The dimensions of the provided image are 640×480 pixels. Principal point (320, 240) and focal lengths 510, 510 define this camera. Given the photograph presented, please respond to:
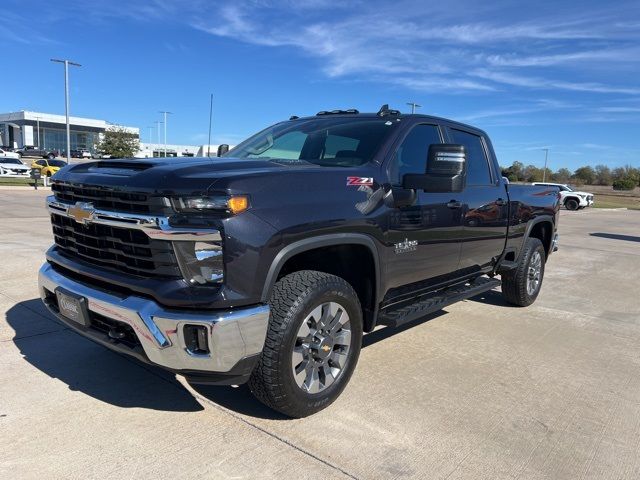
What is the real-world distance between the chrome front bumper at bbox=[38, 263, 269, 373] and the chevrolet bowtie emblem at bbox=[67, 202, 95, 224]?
61 centimetres

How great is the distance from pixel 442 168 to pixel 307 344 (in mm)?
1532

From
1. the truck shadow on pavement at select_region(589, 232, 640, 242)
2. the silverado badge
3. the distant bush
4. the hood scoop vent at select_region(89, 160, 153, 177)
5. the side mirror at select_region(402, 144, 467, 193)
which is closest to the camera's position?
the hood scoop vent at select_region(89, 160, 153, 177)

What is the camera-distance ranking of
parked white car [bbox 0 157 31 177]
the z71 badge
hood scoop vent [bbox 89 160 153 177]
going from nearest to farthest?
hood scoop vent [bbox 89 160 153 177]
the z71 badge
parked white car [bbox 0 157 31 177]

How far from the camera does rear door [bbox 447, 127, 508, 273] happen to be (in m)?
4.63

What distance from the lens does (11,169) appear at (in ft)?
115

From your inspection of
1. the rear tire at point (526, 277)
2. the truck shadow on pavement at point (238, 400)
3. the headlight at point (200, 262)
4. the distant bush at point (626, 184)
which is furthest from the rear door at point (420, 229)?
the distant bush at point (626, 184)

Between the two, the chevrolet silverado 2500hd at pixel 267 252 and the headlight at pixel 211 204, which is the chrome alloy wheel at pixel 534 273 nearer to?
the chevrolet silverado 2500hd at pixel 267 252

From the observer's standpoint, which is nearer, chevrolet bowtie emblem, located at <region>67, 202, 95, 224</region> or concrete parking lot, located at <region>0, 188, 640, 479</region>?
concrete parking lot, located at <region>0, 188, 640, 479</region>

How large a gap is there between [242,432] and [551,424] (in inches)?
77.4

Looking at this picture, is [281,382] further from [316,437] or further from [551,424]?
[551,424]

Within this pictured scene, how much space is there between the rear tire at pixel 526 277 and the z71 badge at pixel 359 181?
318cm

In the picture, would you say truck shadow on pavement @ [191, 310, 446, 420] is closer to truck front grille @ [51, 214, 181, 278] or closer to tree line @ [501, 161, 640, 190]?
truck front grille @ [51, 214, 181, 278]

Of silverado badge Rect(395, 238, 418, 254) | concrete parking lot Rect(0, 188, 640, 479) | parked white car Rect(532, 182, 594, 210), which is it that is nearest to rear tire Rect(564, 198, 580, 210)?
parked white car Rect(532, 182, 594, 210)

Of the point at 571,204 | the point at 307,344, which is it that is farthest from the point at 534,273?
the point at 571,204
